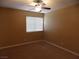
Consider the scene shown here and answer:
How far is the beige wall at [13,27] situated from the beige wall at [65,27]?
1341mm

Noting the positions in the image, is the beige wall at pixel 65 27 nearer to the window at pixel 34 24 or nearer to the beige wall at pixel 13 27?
the window at pixel 34 24

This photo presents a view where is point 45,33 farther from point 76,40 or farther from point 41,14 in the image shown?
point 76,40

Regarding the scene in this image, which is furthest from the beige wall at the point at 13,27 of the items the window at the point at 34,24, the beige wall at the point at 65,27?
the beige wall at the point at 65,27

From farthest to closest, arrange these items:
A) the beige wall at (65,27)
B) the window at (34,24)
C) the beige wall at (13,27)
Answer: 1. the window at (34,24)
2. the beige wall at (13,27)
3. the beige wall at (65,27)

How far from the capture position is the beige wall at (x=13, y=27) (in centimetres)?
375

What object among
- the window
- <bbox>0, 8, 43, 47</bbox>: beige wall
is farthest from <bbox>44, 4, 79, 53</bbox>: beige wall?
<bbox>0, 8, 43, 47</bbox>: beige wall

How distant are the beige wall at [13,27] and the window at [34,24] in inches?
10.2

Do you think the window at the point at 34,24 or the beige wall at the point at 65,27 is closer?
the beige wall at the point at 65,27

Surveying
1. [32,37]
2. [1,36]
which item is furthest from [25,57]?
[32,37]

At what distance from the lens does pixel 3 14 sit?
12.2 feet

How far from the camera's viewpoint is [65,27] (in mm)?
3609

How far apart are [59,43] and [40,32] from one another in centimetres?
170

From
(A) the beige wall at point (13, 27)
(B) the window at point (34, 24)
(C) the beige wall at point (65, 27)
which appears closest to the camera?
(C) the beige wall at point (65, 27)

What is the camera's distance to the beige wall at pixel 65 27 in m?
3.14
